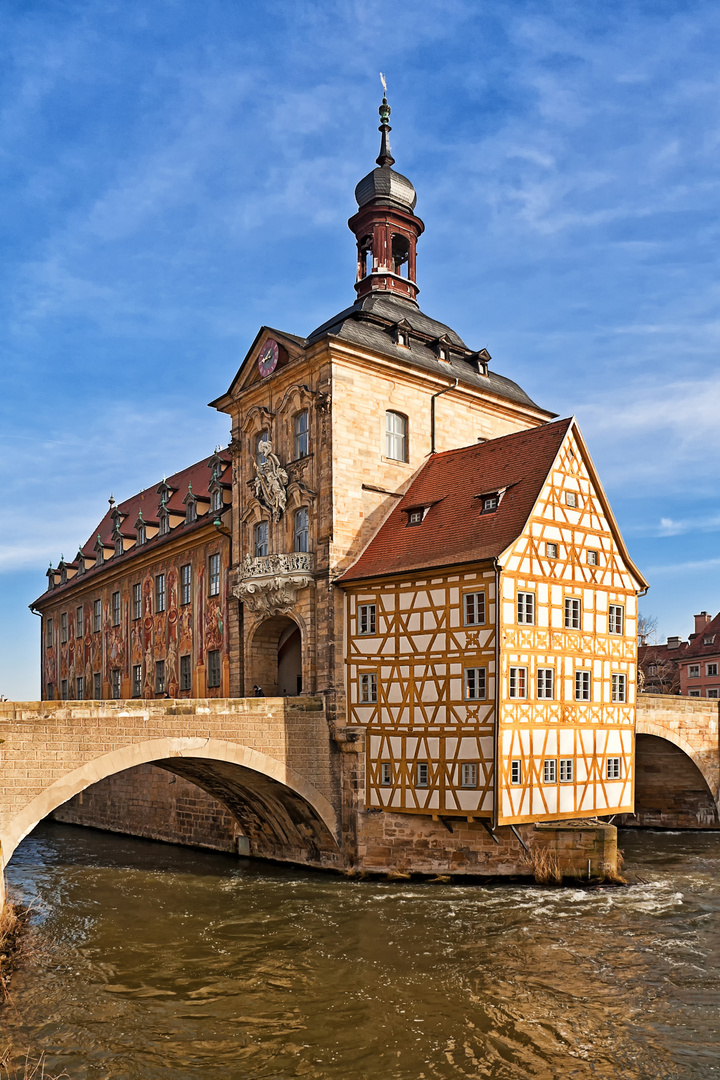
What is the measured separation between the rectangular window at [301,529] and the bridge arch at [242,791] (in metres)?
6.41

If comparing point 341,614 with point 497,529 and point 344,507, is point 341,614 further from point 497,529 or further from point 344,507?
point 497,529

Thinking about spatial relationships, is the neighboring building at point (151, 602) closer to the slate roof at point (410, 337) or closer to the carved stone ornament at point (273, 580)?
the carved stone ornament at point (273, 580)

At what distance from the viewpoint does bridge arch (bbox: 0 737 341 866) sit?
21.3 metres

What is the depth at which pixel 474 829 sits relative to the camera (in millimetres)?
24609

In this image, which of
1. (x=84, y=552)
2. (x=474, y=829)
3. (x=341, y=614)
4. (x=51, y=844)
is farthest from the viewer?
(x=84, y=552)

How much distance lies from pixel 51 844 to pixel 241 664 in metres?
10.9

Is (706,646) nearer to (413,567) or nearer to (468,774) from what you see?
(413,567)

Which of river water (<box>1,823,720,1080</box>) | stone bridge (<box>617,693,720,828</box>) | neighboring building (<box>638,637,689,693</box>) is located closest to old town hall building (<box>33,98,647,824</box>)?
river water (<box>1,823,720,1080</box>)

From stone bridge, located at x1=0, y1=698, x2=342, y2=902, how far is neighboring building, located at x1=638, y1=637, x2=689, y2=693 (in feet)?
150

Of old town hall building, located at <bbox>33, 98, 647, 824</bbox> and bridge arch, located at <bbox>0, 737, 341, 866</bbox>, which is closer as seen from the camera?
bridge arch, located at <bbox>0, 737, 341, 866</bbox>

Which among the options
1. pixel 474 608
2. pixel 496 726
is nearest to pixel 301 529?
pixel 474 608

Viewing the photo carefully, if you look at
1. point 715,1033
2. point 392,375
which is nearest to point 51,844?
point 392,375

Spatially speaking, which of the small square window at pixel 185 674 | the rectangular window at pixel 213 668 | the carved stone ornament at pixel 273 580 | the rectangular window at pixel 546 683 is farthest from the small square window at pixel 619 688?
the small square window at pixel 185 674

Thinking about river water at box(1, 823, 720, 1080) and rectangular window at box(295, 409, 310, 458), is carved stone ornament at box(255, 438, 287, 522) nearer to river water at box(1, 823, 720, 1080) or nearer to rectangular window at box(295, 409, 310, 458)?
rectangular window at box(295, 409, 310, 458)
